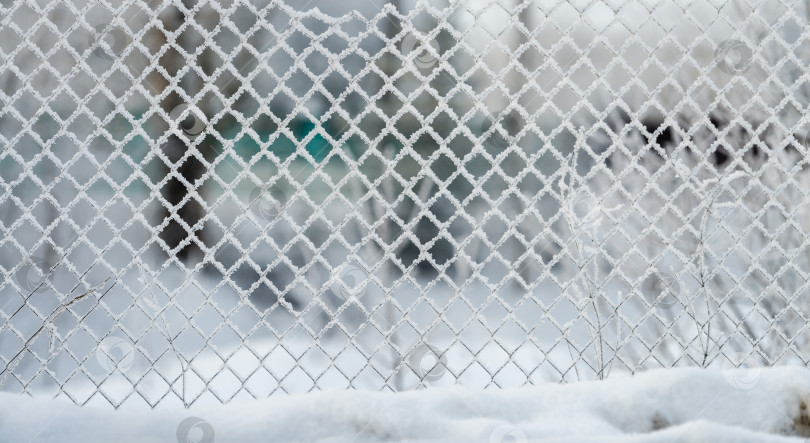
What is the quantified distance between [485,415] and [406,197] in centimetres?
253

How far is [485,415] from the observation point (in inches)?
64.1

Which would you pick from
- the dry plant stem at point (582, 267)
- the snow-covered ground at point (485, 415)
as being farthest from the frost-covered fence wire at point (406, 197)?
the snow-covered ground at point (485, 415)

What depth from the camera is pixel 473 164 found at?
4.66 meters

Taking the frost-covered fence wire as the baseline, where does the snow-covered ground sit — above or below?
below

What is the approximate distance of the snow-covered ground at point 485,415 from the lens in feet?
5.10

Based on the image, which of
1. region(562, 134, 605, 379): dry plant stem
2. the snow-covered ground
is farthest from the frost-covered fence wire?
the snow-covered ground

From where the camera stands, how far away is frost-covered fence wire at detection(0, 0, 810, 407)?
6.29 ft

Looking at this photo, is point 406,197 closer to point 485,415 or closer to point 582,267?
point 582,267

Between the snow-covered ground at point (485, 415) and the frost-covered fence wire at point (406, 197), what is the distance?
28cm

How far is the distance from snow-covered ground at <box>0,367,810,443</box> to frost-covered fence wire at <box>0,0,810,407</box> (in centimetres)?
28

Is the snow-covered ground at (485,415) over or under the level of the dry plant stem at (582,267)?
under

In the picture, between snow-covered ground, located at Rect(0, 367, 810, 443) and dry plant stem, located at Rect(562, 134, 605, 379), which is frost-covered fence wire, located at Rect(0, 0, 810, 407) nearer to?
dry plant stem, located at Rect(562, 134, 605, 379)

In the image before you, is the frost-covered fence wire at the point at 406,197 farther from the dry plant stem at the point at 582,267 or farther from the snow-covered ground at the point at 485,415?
the snow-covered ground at the point at 485,415

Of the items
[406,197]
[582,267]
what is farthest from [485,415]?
[406,197]
